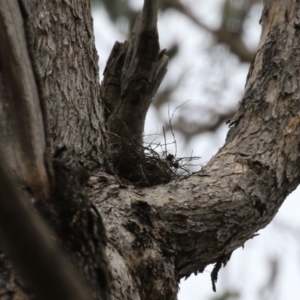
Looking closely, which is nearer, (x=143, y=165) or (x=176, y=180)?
(x=176, y=180)

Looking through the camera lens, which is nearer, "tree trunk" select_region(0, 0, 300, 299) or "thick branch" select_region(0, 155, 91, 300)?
"thick branch" select_region(0, 155, 91, 300)

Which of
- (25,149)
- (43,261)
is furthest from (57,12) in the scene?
(43,261)

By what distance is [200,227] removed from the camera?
1970 millimetres

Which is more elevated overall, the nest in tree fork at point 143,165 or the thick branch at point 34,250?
the nest in tree fork at point 143,165

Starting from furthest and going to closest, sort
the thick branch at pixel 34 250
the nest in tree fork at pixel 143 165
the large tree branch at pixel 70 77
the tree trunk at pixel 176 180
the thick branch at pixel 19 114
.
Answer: the nest in tree fork at pixel 143 165, the large tree branch at pixel 70 77, the tree trunk at pixel 176 180, the thick branch at pixel 19 114, the thick branch at pixel 34 250

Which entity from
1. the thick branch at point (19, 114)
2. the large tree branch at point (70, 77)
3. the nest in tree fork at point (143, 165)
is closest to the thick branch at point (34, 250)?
the thick branch at point (19, 114)

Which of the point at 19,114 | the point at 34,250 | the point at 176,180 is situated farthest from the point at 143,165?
the point at 34,250

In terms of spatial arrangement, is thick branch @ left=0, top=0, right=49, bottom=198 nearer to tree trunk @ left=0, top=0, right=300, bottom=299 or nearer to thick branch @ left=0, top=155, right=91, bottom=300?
tree trunk @ left=0, top=0, right=300, bottom=299

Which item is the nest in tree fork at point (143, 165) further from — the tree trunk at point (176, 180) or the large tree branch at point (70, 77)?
the large tree branch at point (70, 77)

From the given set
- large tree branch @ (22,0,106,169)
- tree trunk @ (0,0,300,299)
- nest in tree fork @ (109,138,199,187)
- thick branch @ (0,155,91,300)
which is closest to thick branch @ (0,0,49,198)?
tree trunk @ (0,0,300,299)

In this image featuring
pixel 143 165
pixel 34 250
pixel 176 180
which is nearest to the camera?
pixel 34 250

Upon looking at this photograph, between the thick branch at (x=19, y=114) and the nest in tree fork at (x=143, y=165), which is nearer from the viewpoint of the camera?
the thick branch at (x=19, y=114)

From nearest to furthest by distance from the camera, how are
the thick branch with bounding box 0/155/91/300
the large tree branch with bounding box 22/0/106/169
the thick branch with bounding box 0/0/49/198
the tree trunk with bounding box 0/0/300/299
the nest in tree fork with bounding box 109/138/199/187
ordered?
the thick branch with bounding box 0/155/91/300
the thick branch with bounding box 0/0/49/198
the tree trunk with bounding box 0/0/300/299
the large tree branch with bounding box 22/0/106/169
the nest in tree fork with bounding box 109/138/199/187

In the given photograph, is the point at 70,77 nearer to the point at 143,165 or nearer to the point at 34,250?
the point at 143,165
